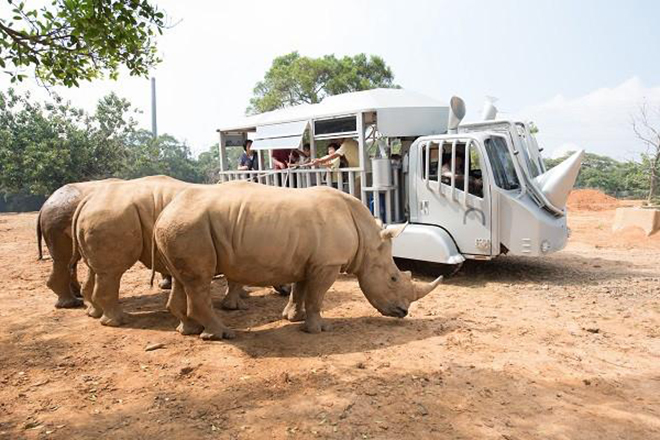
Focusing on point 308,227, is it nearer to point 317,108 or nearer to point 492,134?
point 492,134

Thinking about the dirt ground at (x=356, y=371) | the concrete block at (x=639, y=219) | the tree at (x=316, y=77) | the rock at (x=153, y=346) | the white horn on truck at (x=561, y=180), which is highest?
the tree at (x=316, y=77)

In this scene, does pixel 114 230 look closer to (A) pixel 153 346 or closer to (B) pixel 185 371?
(A) pixel 153 346

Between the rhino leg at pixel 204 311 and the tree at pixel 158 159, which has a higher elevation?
the tree at pixel 158 159

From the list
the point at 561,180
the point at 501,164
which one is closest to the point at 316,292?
the point at 501,164

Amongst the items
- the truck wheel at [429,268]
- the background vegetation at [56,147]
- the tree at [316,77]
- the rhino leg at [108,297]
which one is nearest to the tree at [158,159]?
the background vegetation at [56,147]

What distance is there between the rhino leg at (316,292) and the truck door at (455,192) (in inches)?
129

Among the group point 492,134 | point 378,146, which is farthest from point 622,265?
point 378,146

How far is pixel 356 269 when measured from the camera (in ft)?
20.5

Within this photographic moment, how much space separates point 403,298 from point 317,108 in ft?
17.1

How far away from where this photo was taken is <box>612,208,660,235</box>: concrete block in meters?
13.7

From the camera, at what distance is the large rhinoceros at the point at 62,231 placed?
23.5 ft

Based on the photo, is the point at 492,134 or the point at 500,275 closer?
the point at 492,134

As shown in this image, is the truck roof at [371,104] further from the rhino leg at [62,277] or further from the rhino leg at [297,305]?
the rhino leg at [62,277]

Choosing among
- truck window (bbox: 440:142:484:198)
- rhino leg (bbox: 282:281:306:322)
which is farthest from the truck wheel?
rhino leg (bbox: 282:281:306:322)
